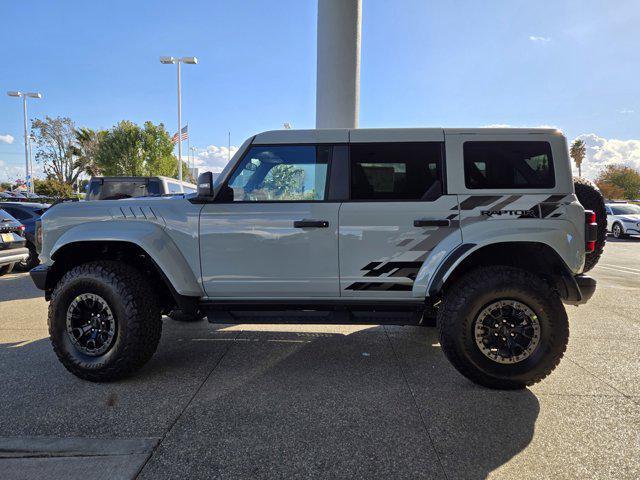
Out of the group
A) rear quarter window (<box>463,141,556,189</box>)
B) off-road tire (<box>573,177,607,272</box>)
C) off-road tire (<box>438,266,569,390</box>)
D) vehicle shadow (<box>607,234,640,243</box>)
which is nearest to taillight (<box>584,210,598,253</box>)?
rear quarter window (<box>463,141,556,189</box>)

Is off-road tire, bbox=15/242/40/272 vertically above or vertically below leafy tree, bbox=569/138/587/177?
below

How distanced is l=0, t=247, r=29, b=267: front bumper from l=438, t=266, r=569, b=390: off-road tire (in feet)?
25.7

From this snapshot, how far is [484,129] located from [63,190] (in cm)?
5076

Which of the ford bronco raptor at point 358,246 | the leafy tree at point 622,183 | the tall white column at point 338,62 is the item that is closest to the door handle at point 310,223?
the ford bronco raptor at point 358,246

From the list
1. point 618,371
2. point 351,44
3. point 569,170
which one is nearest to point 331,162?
point 569,170

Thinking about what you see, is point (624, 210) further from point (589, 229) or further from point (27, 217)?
point (27, 217)

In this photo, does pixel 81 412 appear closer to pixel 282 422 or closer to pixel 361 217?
pixel 282 422

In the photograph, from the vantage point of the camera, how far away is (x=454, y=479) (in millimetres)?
2148

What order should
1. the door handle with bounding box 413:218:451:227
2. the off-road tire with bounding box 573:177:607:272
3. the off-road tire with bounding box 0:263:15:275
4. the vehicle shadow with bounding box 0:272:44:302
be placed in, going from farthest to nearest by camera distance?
the off-road tire with bounding box 0:263:15:275, the vehicle shadow with bounding box 0:272:44:302, the off-road tire with bounding box 573:177:607:272, the door handle with bounding box 413:218:451:227

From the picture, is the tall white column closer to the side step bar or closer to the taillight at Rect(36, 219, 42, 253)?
the side step bar

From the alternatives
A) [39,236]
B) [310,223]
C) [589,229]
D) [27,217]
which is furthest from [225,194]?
[27,217]

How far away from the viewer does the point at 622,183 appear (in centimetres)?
5684

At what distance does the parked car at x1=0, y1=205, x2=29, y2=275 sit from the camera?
7266 mm

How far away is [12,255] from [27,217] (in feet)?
7.38
